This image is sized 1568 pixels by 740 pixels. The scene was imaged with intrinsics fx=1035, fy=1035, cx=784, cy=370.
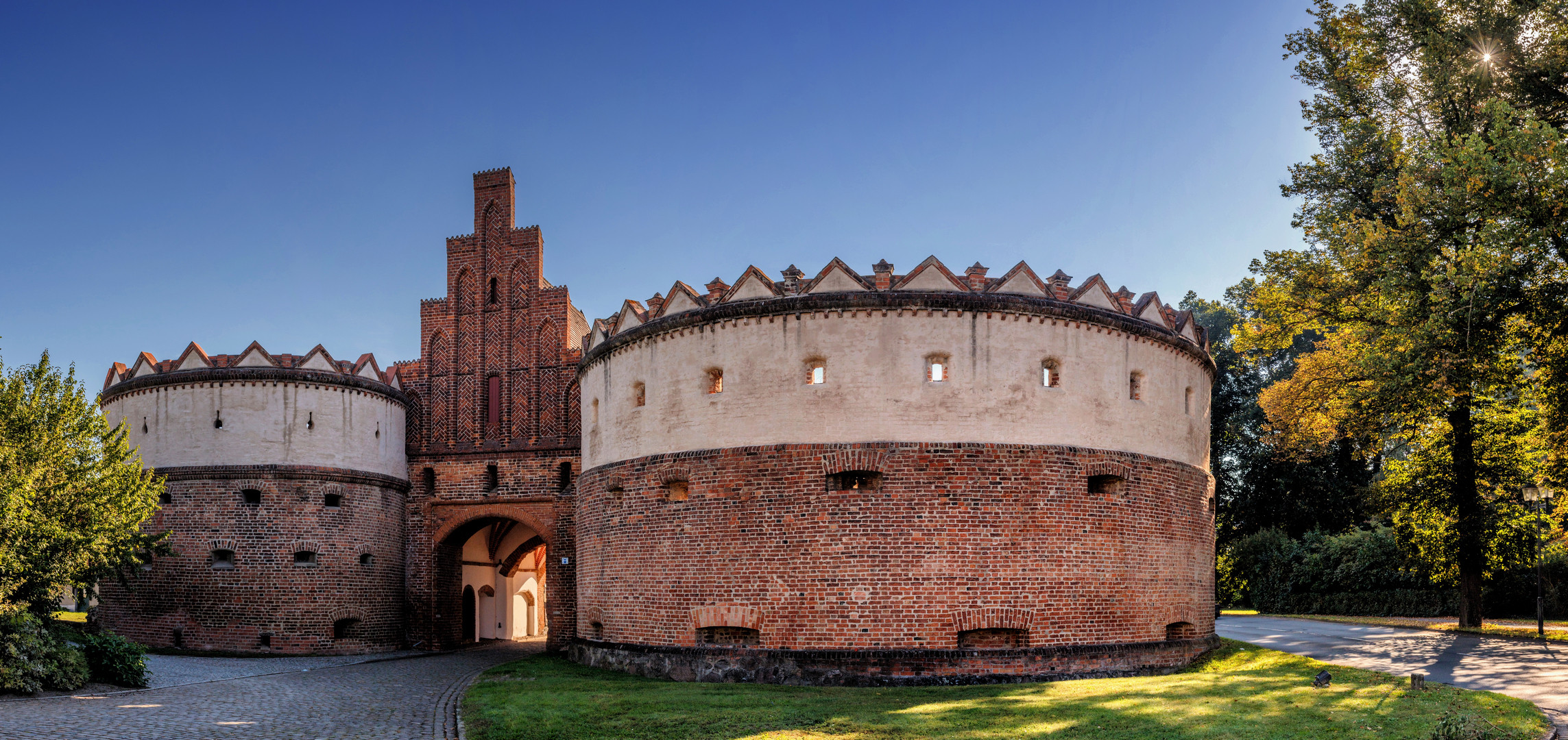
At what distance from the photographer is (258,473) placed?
2319 centimetres

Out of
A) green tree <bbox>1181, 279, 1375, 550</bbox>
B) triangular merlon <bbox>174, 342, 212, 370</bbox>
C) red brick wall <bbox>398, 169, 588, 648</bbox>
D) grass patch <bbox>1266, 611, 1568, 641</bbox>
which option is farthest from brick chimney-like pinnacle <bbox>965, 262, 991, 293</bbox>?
green tree <bbox>1181, 279, 1375, 550</bbox>

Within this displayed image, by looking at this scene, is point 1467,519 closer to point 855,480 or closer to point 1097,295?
point 1097,295

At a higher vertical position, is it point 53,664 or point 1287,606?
point 53,664

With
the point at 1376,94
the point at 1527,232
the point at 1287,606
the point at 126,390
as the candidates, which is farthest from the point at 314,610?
the point at 1287,606

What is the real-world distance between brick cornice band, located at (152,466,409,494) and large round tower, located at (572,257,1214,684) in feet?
31.2

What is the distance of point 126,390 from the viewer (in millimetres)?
24250

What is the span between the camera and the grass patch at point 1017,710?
35.7 feet

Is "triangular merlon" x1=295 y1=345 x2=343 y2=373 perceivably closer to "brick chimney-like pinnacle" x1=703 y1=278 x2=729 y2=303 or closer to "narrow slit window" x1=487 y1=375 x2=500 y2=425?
"narrow slit window" x1=487 y1=375 x2=500 y2=425

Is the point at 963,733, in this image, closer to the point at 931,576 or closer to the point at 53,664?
the point at 931,576

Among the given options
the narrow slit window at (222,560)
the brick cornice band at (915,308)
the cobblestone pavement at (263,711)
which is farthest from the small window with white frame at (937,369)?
the narrow slit window at (222,560)

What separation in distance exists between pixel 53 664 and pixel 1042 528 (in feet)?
47.8

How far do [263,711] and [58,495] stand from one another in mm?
7062

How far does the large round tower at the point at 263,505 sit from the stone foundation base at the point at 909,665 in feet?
34.1

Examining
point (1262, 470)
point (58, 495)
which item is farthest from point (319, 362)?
point (1262, 470)
